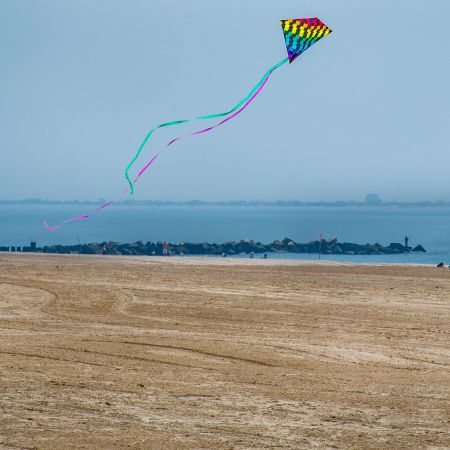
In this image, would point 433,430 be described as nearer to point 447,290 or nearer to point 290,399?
point 290,399

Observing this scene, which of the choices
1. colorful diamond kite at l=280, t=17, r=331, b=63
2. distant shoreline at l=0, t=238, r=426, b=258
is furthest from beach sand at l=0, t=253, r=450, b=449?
distant shoreline at l=0, t=238, r=426, b=258

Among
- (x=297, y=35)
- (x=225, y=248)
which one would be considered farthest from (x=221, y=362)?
(x=225, y=248)

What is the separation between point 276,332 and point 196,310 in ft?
10.5

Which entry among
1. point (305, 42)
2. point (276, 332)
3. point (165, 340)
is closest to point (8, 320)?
point (165, 340)

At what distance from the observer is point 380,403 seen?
12727 millimetres

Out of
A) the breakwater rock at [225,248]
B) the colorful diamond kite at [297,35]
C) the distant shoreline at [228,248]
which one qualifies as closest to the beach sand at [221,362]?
the colorful diamond kite at [297,35]

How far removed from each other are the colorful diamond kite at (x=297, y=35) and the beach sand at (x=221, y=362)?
542 centimetres

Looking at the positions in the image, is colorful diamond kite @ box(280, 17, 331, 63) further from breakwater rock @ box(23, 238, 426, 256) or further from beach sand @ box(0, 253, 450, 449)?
breakwater rock @ box(23, 238, 426, 256)

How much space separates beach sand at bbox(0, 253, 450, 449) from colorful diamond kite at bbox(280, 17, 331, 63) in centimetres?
542

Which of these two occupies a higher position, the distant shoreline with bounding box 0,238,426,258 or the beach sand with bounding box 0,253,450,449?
the distant shoreline with bounding box 0,238,426,258

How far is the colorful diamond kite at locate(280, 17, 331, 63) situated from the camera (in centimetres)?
1856

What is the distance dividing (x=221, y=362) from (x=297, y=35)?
22.5 feet

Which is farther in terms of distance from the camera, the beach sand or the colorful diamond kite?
the colorful diamond kite

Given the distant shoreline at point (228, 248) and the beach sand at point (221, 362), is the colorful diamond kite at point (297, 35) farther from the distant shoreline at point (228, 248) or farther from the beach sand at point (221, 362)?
the distant shoreline at point (228, 248)
